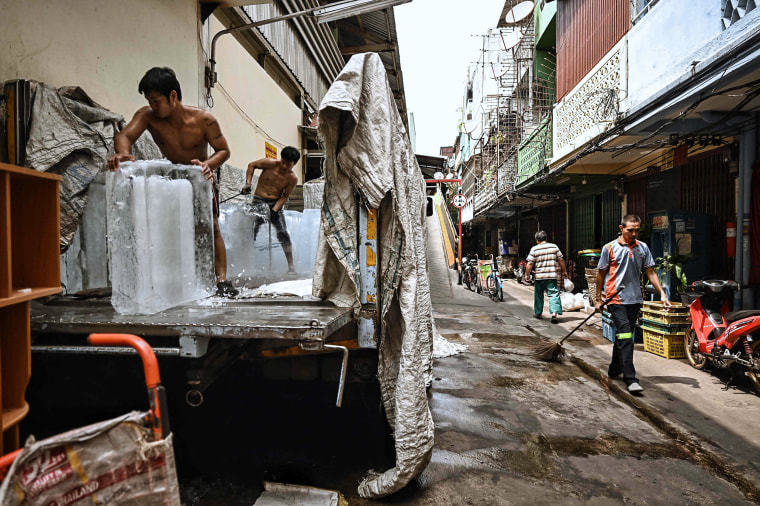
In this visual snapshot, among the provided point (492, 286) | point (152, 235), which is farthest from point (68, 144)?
point (492, 286)

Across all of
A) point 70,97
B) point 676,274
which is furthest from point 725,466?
point 70,97

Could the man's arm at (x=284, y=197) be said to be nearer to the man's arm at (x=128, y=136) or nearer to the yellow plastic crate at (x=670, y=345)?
the man's arm at (x=128, y=136)

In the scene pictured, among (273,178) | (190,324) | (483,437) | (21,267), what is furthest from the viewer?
(273,178)

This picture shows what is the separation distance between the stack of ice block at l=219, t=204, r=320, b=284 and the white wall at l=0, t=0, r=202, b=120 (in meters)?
1.50

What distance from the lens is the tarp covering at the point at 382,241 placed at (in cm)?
228

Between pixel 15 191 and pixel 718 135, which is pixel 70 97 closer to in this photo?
pixel 15 191

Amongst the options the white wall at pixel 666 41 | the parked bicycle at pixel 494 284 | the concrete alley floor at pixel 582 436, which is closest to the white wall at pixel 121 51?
the concrete alley floor at pixel 582 436

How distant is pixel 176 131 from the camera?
339 cm

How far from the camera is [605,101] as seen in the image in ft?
23.8

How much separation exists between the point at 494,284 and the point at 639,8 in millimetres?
6990

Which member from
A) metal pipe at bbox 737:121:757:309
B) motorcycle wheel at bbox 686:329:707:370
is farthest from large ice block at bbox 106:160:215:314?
metal pipe at bbox 737:121:757:309

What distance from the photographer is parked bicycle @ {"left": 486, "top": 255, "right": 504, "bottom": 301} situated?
1148 centimetres

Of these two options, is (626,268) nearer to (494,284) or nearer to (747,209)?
(747,209)

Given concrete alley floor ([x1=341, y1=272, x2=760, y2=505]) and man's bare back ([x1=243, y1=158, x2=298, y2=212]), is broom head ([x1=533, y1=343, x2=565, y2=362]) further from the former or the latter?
man's bare back ([x1=243, y1=158, x2=298, y2=212])
